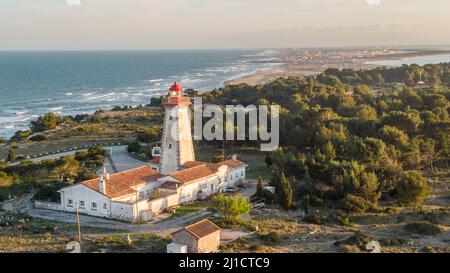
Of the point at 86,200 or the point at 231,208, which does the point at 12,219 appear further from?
the point at 231,208

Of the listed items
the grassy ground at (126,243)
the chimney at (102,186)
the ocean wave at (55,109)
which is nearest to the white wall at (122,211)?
the chimney at (102,186)

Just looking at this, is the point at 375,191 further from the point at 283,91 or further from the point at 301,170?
the point at 283,91

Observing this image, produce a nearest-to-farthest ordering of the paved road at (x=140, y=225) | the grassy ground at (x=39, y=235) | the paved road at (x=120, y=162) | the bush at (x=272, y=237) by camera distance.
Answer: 1. the grassy ground at (x=39, y=235)
2. the bush at (x=272, y=237)
3. the paved road at (x=140, y=225)
4. the paved road at (x=120, y=162)

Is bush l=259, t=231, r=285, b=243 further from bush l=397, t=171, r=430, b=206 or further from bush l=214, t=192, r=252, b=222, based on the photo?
bush l=397, t=171, r=430, b=206

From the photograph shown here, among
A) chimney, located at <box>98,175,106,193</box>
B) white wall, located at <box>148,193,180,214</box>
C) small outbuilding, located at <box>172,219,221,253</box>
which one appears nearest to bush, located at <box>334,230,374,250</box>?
small outbuilding, located at <box>172,219,221,253</box>

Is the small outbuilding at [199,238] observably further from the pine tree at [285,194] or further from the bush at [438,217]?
the bush at [438,217]
